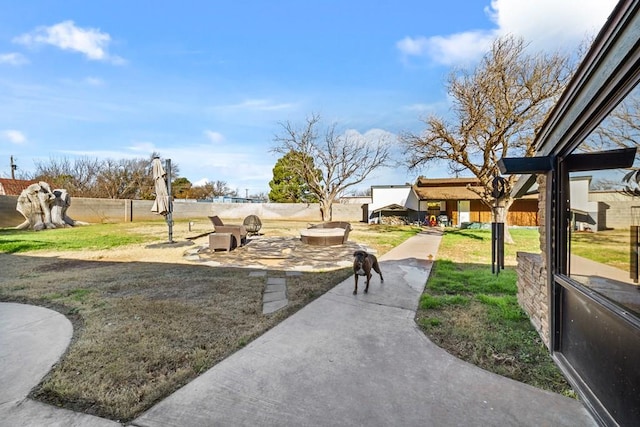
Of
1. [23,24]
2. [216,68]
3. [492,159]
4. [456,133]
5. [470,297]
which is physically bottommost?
[470,297]

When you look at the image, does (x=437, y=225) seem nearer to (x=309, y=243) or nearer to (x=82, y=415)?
(x=309, y=243)

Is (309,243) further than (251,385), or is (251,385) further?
(309,243)

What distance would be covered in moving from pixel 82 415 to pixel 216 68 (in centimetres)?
1255

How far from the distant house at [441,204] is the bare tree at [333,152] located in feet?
7.79

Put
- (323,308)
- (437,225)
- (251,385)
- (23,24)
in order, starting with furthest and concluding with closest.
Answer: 1. (437,225)
2. (23,24)
3. (323,308)
4. (251,385)

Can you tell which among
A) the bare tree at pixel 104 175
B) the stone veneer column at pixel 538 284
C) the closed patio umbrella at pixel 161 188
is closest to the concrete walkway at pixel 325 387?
the stone veneer column at pixel 538 284

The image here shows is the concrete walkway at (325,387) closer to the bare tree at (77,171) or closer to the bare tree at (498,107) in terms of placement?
the bare tree at (498,107)

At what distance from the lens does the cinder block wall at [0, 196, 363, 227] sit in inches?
653

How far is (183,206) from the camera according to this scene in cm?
2686

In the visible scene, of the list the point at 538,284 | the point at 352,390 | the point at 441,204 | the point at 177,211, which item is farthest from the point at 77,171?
the point at 538,284

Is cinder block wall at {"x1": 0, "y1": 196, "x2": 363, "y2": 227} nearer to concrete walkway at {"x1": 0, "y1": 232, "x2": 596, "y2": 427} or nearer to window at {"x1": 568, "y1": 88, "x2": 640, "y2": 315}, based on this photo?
concrete walkway at {"x1": 0, "y1": 232, "x2": 596, "y2": 427}

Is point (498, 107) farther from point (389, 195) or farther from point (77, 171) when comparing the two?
point (77, 171)

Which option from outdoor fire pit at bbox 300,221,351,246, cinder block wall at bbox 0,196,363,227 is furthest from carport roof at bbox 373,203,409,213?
outdoor fire pit at bbox 300,221,351,246

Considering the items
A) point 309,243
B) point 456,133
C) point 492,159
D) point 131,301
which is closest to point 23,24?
point 131,301
